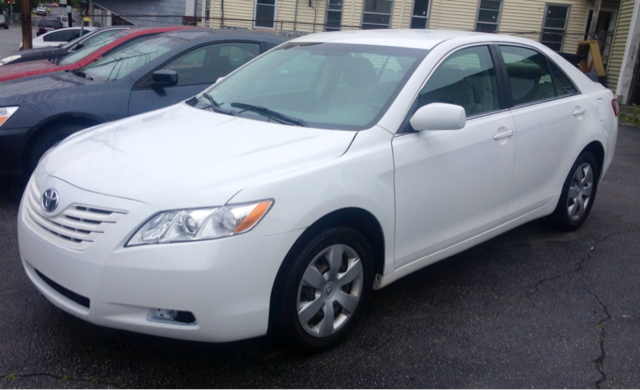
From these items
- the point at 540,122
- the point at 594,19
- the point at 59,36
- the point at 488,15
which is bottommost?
the point at 59,36

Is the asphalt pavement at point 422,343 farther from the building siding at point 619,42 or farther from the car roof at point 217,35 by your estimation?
the building siding at point 619,42

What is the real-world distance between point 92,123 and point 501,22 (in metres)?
20.0

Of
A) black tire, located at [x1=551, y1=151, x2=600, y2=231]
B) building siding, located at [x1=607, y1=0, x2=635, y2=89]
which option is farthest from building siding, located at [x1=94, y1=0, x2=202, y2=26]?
black tire, located at [x1=551, y1=151, x2=600, y2=231]

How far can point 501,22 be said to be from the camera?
74.9 ft

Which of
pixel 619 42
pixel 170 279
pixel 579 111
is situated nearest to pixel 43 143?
pixel 170 279

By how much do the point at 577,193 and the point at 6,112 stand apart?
15.5 ft

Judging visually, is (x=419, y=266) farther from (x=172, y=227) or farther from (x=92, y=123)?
(x=92, y=123)

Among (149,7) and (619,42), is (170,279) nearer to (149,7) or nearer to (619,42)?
(619,42)

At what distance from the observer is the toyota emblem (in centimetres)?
299

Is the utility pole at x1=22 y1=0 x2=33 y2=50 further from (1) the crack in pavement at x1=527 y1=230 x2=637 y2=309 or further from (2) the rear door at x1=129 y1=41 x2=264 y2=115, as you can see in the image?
(1) the crack in pavement at x1=527 y1=230 x2=637 y2=309

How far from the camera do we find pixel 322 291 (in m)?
3.15

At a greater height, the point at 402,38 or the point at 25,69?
the point at 402,38

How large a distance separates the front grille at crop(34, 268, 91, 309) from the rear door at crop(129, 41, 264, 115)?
2.90m

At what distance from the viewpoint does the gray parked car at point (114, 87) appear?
5.26m
